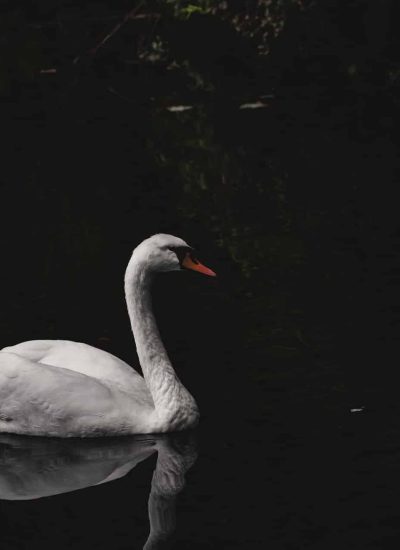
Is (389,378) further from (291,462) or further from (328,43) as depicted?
(328,43)

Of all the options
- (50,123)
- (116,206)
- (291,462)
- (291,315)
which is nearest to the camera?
(291,462)

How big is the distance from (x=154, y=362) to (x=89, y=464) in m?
0.87

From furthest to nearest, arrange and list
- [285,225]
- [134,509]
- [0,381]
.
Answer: [285,225], [0,381], [134,509]

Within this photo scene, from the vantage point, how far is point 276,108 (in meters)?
22.0

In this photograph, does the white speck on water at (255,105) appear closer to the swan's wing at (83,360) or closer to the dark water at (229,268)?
the dark water at (229,268)

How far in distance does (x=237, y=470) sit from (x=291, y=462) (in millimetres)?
302

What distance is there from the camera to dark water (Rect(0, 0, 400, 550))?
7.63 m

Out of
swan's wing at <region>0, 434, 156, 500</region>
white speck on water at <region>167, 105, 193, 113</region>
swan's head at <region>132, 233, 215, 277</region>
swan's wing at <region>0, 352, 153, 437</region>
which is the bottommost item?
white speck on water at <region>167, 105, 193, 113</region>

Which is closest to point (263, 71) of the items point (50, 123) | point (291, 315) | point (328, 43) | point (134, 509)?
point (328, 43)

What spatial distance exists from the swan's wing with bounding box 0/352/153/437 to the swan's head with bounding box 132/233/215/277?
30.5 inches

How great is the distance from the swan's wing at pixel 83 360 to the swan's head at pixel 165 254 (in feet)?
2.08

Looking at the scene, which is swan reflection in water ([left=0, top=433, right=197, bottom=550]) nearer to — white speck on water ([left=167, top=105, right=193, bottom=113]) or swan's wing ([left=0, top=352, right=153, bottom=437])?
swan's wing ([left=0, top=352, right=153, bottom=437])

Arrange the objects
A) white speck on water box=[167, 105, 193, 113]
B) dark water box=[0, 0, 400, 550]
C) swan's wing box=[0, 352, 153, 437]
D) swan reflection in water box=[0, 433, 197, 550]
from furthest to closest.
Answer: white speck on water box=[167, 105, 193, 113] < swan's wing box=[0, 352, 153, 437] < swan reflection in water box=[0, 433, 197, 550] < dark water box=[0, 0, 400, 550]

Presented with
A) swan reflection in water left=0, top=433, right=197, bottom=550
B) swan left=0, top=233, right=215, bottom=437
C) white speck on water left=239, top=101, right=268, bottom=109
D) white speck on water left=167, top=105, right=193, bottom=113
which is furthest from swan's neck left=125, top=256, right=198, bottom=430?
white speck on water left=239, top=101, right=268, bottom=109
